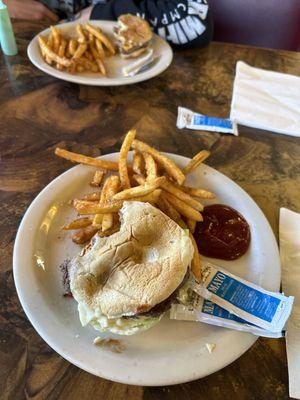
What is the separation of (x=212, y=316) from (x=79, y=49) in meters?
1.61

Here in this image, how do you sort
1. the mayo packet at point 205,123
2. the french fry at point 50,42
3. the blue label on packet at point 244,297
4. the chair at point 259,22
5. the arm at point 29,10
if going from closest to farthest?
the blue label on packet at point 244,297, the mayo packet at point 205,123, the french fry at point 50,42, the chair at point 259,22, the arm at point 29,10

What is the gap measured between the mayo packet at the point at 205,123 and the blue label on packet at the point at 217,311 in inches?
38.8

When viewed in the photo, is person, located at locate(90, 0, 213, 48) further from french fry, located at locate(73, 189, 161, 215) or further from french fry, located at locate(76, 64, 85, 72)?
french fry, located at locate(73, 189, 161, 215)

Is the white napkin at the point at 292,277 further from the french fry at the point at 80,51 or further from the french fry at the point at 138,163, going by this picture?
the french fry at the point at 80,51

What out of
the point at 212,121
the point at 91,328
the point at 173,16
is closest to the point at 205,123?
the point at 212,121

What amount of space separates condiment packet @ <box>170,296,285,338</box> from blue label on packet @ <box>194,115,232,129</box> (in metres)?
1.01

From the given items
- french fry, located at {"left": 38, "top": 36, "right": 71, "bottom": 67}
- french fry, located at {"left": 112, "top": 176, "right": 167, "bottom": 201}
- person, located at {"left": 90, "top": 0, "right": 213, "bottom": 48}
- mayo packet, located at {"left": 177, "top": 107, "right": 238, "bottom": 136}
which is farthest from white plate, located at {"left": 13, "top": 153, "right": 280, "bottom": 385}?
person, located at {"left": 90, "top": 0, "right": 213, "bottom": 48}

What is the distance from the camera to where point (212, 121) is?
1.85 metres

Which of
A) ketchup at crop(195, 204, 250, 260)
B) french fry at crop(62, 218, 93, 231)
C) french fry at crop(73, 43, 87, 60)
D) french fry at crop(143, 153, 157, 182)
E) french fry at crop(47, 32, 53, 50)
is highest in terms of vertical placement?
french fry at crop(47, 32, 53, 50)

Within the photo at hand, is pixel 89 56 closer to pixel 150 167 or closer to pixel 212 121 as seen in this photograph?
pixel 212 121

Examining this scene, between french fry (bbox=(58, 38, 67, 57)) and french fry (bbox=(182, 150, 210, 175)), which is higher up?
french fry (bbox=(58, 38, 67, 57))

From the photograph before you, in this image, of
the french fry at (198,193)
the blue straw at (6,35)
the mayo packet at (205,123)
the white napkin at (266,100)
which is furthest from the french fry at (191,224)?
the blue straw at (6,35)

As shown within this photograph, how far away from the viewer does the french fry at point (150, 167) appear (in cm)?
135

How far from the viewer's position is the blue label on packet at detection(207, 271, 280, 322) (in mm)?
1073
